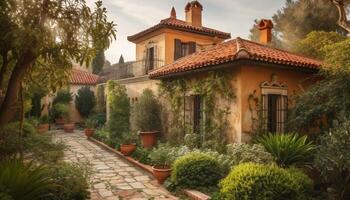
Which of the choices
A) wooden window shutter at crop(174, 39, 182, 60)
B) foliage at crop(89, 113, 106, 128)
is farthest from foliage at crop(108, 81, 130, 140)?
foliage at crop(89, 113, 106, 128)

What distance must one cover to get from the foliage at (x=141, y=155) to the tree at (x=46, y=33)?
20.0 feet

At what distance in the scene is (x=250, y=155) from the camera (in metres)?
8.09

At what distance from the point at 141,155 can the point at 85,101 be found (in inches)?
688

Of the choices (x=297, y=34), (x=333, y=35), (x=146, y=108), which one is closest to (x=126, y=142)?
(x=146, y=108)

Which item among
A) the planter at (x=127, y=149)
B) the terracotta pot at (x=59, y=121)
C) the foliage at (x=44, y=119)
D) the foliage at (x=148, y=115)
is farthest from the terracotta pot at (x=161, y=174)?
the terracotta pot at (x=59, y=121)

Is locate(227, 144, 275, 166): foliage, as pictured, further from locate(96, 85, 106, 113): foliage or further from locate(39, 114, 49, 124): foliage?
locate(39, 114, 49, 124): foliage

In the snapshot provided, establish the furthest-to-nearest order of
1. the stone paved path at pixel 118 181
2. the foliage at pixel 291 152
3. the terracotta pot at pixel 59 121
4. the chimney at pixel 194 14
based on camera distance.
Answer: the terracotta pot at pixel 59 121
the chimney at pixel 194 14
the foliage at pixel 291 152
the stone paved path at pixel 118 181

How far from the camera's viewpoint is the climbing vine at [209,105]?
10648 mm

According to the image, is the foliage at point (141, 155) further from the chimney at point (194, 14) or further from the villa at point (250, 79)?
the chimney at point (194, 14)

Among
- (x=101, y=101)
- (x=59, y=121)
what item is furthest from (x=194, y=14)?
(x=59, y=121)

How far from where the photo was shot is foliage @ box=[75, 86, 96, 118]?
27875mm

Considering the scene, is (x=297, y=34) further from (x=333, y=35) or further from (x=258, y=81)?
(x=258, y=81)

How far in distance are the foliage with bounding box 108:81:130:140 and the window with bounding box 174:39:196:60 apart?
234 inches

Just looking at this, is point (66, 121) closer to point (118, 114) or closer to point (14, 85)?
point (118, 114)
